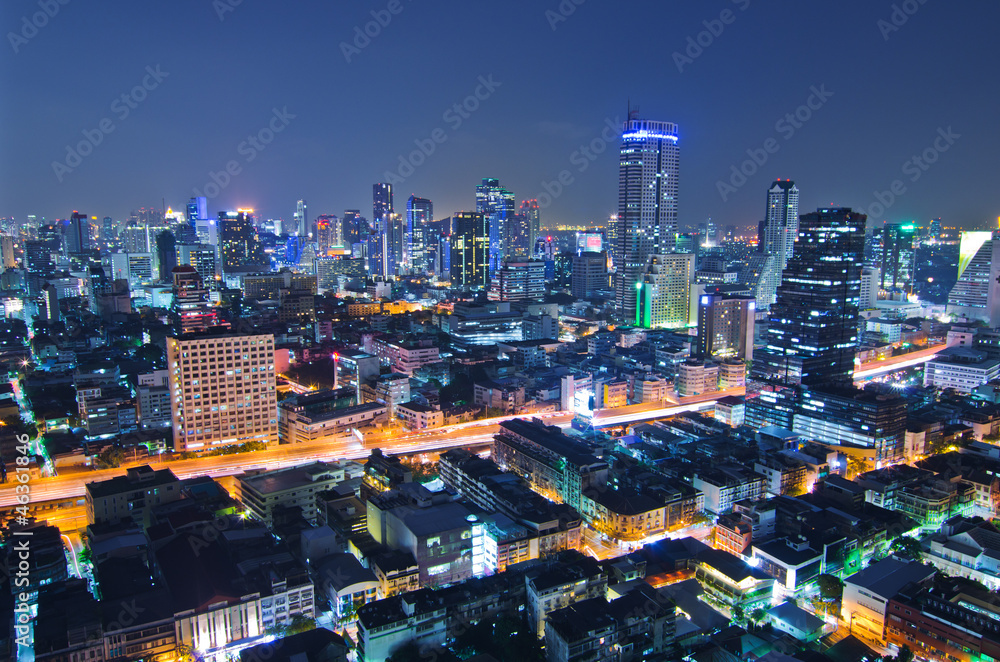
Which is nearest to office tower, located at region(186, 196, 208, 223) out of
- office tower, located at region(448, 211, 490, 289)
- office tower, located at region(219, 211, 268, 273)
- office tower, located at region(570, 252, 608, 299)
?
office tower, located at region(219, 211, 268, 273)

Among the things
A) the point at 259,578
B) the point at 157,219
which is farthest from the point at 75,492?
the point at 157,219

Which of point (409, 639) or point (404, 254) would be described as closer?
point (409, 639)

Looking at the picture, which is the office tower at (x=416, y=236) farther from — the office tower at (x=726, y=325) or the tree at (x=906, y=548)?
the tree at (x=906, y=548)

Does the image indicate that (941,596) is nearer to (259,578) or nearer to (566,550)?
(566,550)

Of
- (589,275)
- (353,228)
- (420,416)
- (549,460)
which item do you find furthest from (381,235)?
(549,460)

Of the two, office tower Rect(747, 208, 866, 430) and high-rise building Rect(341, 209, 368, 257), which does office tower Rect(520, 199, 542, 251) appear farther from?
office tower Rect(747, 208, 866, 430)
